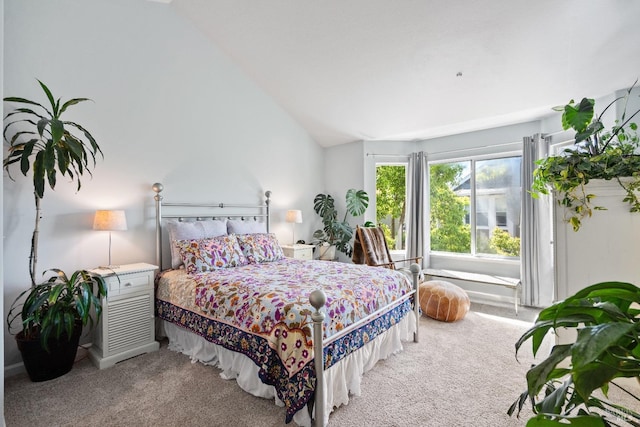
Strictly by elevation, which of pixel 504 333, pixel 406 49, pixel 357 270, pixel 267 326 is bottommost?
pixel 504 333

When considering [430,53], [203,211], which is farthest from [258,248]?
[430,53]

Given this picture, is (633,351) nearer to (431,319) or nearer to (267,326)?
(267,326)

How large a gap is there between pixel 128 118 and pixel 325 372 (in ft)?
10.3

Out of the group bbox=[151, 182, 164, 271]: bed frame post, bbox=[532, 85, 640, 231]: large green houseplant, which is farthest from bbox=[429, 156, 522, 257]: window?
bbox=[151, 182, 164, 271]: bed frame post

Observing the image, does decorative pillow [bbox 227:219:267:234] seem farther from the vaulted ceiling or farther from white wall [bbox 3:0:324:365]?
the vaulted ceiling

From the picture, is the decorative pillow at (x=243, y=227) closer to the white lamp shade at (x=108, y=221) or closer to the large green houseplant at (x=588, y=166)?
the white lamp shade at (x=108, y=221)

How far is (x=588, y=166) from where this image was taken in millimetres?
1862

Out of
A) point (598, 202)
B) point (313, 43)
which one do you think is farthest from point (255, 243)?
point (598, 202)

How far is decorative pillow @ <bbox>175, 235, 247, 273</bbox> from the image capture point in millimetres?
2883

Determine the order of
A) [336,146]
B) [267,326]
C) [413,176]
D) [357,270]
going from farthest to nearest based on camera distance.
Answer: [336,146] < [413,176] < [357,270] < [267,326]

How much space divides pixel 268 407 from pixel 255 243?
1811 millimetres

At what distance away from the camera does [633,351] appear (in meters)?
0.64

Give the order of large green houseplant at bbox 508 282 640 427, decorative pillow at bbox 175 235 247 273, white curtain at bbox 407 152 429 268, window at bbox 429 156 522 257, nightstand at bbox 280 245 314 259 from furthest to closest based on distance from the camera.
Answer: white curtain at bbox 407 152 429 268
window at bbox 429 156 522 257
nightstand at bbox 280 245 314 259
decorative pillow at bbox 175 235 247 273
large green houseplant at bbox 508 282 640 427

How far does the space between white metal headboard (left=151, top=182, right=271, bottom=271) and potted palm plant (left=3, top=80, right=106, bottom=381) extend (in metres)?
0.85
